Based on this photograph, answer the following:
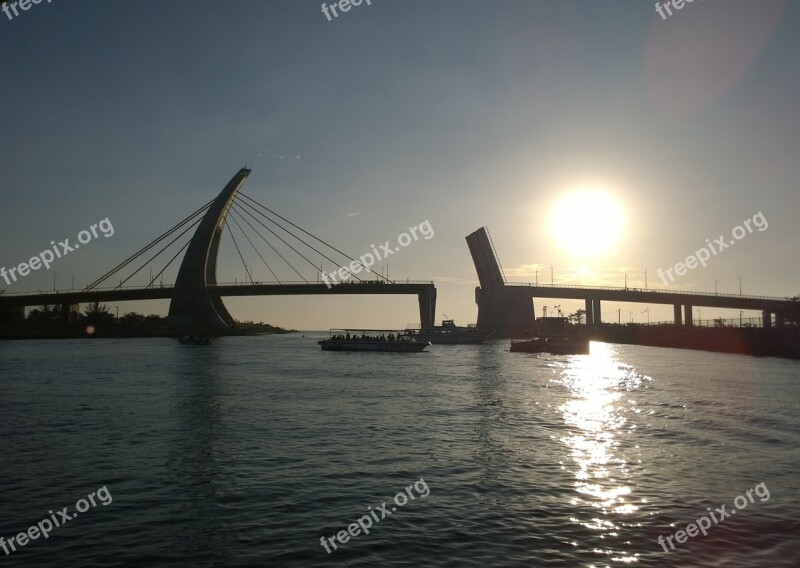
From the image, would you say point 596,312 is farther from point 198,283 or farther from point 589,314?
point 198,283

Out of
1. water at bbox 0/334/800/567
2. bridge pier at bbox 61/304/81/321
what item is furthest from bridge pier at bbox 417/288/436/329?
water at bbox 0/334/800/567

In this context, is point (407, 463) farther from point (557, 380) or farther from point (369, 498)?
point (557, 380)

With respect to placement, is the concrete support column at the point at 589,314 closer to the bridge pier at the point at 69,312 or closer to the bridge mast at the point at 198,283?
the bridge mast at the point at 198,283

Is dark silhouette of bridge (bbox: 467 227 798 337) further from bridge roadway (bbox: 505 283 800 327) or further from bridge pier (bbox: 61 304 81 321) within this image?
bridge pier (bbox: 61 304 81 321)

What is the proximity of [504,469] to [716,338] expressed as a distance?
66.0m

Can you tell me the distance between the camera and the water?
26.7ft

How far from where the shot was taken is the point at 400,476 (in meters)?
11.9

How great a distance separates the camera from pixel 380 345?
66375 mm

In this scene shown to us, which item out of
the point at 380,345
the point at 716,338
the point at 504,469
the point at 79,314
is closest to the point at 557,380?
the point at 504,469

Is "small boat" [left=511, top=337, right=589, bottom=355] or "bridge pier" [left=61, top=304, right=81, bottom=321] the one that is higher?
"bridge pier" [left=61, top=304, right=81, bottom=321]

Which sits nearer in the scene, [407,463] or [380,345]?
[407,463]

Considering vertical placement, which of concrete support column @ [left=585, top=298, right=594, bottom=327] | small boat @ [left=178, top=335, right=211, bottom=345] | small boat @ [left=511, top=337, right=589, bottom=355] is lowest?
small boat @ [left=511, top=337, right=589, bottom=355]

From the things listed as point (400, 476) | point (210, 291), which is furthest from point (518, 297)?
point (400, 476)

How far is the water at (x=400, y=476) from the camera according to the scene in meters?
8.13
